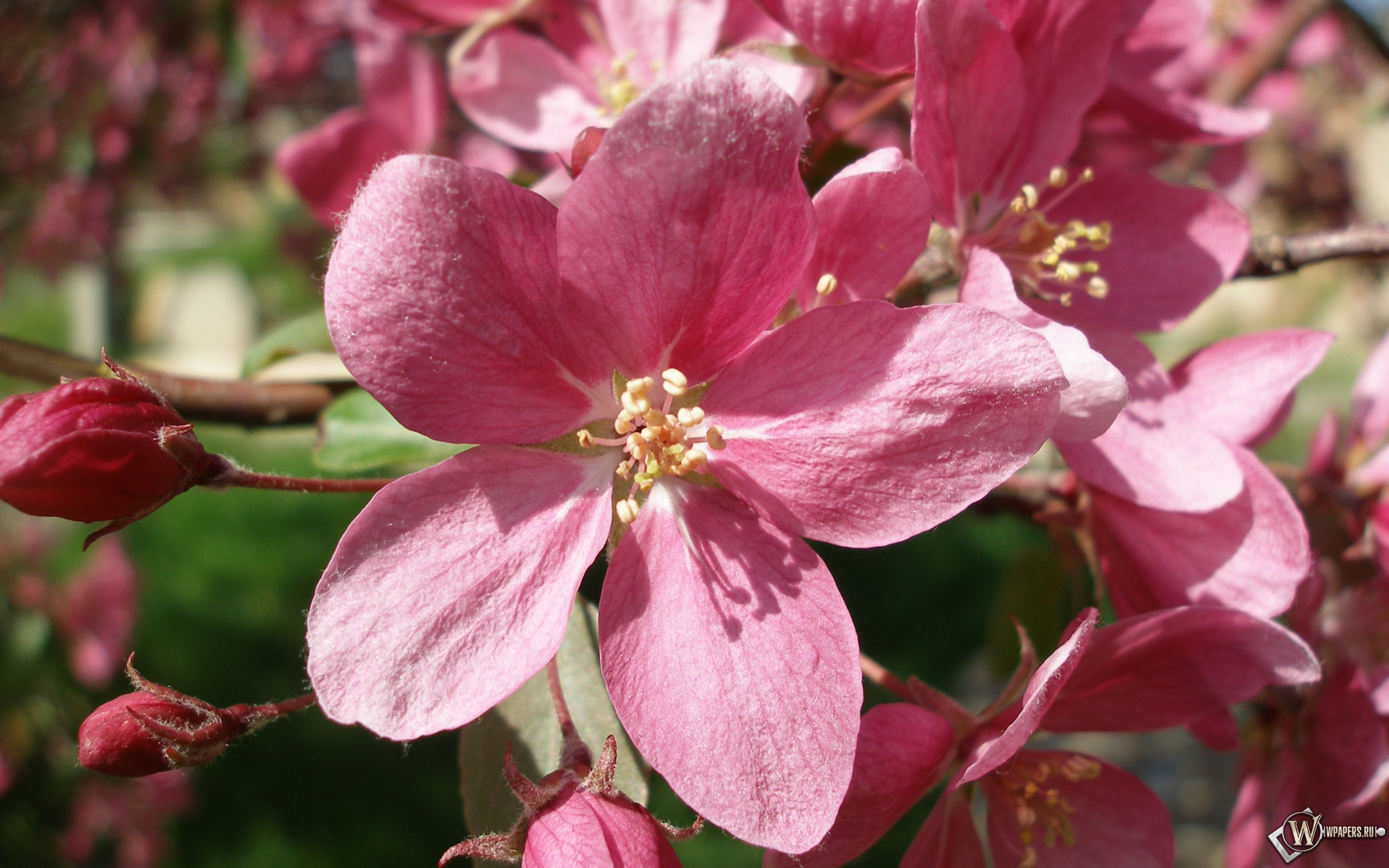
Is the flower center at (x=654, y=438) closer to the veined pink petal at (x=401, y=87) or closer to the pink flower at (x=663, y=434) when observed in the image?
the pink flower at (x=663, y=434)

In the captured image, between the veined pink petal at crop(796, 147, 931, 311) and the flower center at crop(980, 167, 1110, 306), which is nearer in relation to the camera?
the veined pink petal at crop(796, 147, 931, 311)

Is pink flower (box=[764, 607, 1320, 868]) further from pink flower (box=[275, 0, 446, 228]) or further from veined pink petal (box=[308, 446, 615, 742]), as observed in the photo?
pink flower (box=[275, 0, 446, 228])

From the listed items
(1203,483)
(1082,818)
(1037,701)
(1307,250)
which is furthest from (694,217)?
(1307,250)

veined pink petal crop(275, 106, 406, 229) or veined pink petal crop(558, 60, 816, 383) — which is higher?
veined pink petal crop(558, 60, 816, 383)

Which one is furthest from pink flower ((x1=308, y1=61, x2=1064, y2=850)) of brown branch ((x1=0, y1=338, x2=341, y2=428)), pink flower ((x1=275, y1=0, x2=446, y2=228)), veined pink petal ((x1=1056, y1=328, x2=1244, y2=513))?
pink flower ((x1=275, y1=0, x2=446, y2=228))

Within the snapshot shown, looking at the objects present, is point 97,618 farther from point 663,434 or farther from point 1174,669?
point 1174,669

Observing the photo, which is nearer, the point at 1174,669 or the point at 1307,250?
the point at 1174,669
